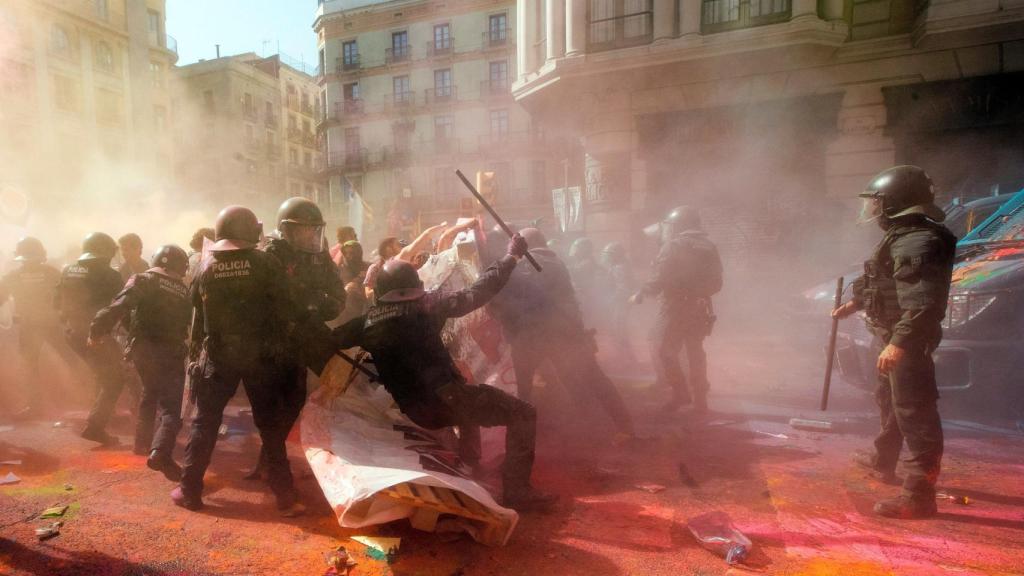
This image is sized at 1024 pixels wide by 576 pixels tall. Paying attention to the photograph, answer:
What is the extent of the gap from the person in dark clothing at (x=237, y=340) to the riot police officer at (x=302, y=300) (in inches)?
2.5

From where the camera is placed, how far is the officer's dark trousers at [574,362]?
4621mm

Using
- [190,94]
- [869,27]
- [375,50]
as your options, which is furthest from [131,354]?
[190,94]

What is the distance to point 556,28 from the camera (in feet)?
40.0

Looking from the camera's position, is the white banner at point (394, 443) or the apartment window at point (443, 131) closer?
the white banner at point (394, 443)

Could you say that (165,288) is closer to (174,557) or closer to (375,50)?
(174,557)

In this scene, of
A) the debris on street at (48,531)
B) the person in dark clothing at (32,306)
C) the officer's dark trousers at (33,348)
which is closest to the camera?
the debris on street at (48,531)

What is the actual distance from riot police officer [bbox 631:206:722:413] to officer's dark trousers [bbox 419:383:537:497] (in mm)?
2601

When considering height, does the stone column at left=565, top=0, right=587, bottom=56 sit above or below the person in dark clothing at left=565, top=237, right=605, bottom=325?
above

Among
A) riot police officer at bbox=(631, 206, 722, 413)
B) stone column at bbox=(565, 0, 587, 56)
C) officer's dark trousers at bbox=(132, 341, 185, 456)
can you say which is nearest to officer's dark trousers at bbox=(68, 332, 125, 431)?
officer's dark trousers at bbox=(132, 341, 185, 456)

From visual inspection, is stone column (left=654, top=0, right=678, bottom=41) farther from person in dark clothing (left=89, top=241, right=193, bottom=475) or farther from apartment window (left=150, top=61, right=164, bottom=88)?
apartment window (left=150, top=61, right=164, bottom=88)

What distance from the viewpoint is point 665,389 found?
630 centimetres

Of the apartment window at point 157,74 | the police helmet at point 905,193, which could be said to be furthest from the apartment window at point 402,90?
the police helmet at point 905,193

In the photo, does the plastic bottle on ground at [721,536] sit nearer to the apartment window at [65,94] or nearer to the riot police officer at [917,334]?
the riot police officer at [917,334]

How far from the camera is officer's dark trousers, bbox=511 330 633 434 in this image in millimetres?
4621
